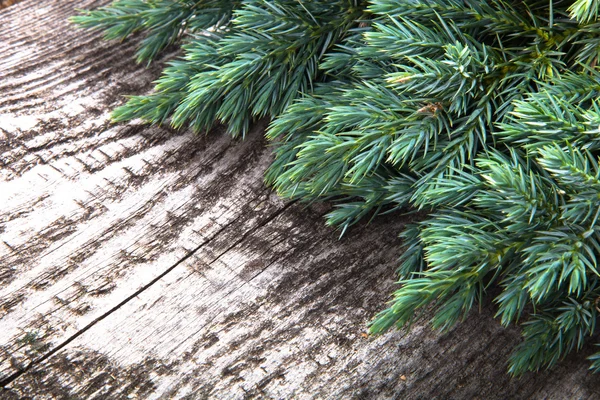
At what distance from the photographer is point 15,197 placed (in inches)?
58.9

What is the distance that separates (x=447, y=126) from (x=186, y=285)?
700 mm

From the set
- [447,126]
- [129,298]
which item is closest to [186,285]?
[129,298]

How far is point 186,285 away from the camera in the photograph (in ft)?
4.50

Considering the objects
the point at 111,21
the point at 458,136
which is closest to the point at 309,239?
the point at 458,136

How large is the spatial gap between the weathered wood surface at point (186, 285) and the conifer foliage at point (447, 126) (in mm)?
80

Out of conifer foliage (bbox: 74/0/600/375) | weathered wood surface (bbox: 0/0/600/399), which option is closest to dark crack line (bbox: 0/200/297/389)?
weathered wood surface (bbox: 0/0/600/399)

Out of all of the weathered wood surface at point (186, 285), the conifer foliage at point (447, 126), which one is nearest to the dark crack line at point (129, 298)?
the weathered wood surface at point (186, 285)

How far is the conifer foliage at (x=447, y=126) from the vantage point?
3.59 feet

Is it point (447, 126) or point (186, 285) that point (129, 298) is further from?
point (447, 126)

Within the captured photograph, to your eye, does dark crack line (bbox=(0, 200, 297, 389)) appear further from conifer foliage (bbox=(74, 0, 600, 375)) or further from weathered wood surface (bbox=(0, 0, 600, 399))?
conifer foliage (bbox=(74, 0, 600, 375))

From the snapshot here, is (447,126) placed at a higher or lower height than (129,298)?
higher

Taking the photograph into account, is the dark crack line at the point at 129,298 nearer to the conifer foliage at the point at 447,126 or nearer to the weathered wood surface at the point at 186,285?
the weathered wood surface at the point at 186,285

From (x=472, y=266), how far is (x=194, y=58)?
92 cm

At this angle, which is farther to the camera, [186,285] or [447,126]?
[186,285]
